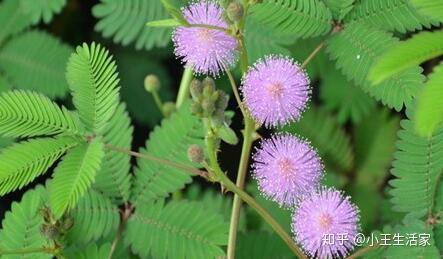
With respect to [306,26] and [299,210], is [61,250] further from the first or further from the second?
[306,26]

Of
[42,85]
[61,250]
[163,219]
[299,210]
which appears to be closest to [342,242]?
[299,210]

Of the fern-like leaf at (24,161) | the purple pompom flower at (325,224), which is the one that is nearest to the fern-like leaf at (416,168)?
the purple pompom flower at (325,224)

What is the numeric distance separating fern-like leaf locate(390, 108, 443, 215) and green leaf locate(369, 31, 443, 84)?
0.52 metres

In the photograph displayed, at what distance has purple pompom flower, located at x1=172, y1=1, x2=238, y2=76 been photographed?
1.65 m

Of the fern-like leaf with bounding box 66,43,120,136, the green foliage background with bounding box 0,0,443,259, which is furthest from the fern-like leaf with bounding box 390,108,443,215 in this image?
the fern-like leaf with bounding box 66,43,120,136

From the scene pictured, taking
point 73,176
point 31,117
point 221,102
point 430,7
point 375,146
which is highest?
point 375,146

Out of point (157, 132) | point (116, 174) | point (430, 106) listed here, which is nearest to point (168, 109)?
point (157, 132)

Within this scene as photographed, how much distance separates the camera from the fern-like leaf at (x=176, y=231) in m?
1.92

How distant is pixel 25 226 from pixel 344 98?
4.59ft

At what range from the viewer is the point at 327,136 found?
9.59ft

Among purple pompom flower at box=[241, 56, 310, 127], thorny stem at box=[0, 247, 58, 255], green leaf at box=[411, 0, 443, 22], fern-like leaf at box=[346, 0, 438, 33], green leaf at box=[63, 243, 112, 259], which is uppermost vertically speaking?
fern-like leaf at box=[346, 0, 438, 33]

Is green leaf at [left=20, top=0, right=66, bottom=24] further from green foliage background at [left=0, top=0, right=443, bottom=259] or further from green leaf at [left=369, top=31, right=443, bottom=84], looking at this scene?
green leaf at [left=369, top=31, right=443, bottom=84]

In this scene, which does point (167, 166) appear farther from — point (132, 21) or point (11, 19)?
point (11, 19)

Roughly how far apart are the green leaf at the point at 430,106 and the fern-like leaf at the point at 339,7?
717 millimetres
